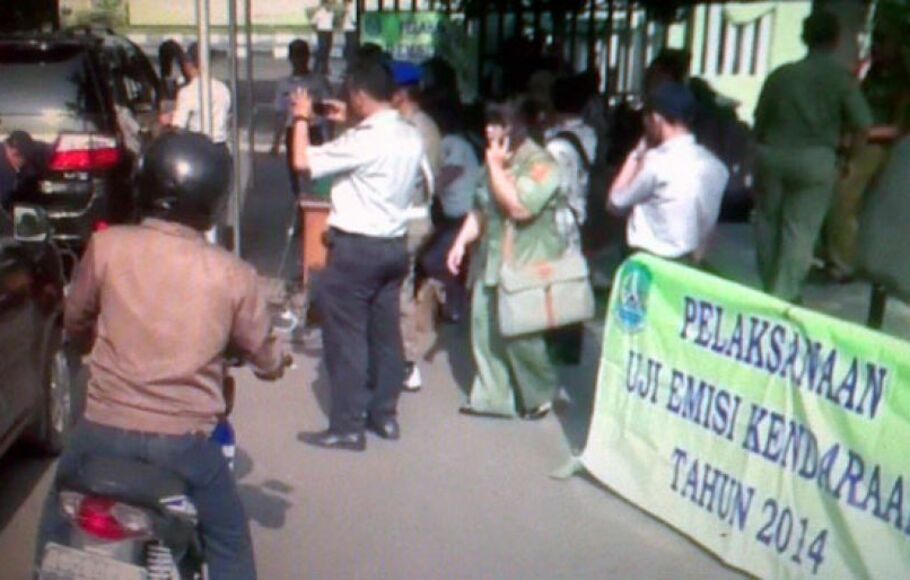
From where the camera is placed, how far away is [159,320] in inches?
125

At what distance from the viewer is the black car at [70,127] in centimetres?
848

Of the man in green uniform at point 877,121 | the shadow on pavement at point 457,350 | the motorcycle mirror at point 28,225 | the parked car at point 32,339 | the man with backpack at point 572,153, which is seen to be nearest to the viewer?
the parked car at point 32,339

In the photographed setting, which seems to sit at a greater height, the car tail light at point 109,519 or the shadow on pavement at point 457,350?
the car tail light at point 109,519

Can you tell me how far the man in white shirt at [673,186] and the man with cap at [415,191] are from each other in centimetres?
118

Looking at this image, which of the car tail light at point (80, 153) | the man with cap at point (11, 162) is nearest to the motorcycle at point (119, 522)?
the man with cap at point (11, 162)

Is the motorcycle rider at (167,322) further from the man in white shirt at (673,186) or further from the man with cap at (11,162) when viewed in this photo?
the man with cap at (11,162)

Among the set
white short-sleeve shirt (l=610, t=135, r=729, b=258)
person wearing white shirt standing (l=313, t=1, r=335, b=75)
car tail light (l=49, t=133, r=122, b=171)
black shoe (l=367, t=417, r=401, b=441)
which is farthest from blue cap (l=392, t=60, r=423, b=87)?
person wearing white shirt standing (l=313, t=1, r=335, b=75)

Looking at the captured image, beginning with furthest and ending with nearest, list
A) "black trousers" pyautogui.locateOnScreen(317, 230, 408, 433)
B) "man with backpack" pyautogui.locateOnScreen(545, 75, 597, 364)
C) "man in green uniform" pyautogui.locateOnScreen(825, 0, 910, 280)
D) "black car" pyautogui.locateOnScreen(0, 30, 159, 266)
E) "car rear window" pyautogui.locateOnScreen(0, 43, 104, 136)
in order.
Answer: "car rear window" pyautogui.locateOnScreen(0, 43, 104, 136)
"black car" pyautogui.locateOnScreen(0, 30, 159, 266)
"man in green uniform" pyautogui.locateOnScreen(825, 0, 910, 280)
"man with backpack" pyautogui.locateOnScreen(545, 75, 597, 364)
"black trousers" pyautogui.locateOnScreen(317, 230, 408, 433)

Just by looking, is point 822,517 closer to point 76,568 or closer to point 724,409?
point 724,409

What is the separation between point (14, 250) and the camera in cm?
526

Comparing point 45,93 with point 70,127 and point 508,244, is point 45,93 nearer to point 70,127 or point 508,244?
point 70,127

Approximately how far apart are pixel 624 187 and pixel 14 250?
8.81 ft

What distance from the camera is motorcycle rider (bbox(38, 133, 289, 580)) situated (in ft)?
10.5

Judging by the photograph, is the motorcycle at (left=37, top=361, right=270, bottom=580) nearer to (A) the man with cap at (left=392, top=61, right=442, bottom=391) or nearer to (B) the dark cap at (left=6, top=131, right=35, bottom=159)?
(A) the man with cap at (left=392, top=61, right=442, bottom=391)
